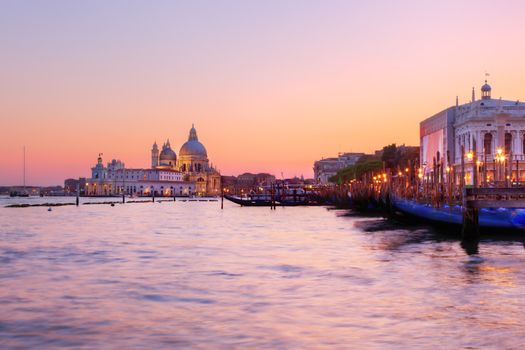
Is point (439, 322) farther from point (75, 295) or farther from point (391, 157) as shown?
point (391, 157)

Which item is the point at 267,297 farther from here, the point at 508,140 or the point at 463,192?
the point at 508,140

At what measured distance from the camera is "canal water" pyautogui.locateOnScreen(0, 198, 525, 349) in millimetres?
11023

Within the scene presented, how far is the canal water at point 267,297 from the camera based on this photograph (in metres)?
11.0

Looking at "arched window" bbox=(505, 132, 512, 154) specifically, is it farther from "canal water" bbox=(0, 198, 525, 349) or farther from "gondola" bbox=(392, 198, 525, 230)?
"canal water" bbox=(0, 198, 525, 349)

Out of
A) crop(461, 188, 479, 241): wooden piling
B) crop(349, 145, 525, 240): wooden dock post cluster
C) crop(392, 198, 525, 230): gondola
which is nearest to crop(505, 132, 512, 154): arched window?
crop(349, 145, 525, 240): wooden dock post cluster

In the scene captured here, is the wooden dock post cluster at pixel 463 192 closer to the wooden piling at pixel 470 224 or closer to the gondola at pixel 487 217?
the wooden piling at pixel 470 224

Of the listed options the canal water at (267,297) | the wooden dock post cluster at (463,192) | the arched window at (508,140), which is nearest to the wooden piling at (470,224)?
the wooden dock post cluster at (463,192)

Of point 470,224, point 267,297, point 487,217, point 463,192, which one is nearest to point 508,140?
point 487,217

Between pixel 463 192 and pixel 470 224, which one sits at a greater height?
pixel 463 192

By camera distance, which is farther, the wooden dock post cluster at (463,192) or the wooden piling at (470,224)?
the wooden piling at (470,224)

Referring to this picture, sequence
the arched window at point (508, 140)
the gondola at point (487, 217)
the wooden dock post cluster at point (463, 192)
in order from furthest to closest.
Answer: the arched window at point (508, 140)
the gondola at point (487, 217)
the wooden dock post cluster at point (463, 192)

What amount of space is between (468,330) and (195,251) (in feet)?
53.5

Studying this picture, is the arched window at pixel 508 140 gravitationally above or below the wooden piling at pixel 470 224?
above

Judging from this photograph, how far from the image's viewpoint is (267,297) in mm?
14969
